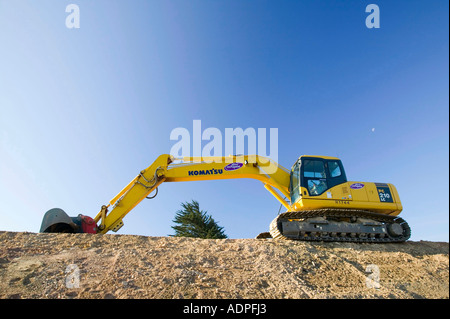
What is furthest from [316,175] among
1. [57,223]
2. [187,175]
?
[57,223]

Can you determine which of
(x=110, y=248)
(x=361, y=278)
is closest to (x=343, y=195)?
(x=361, y=278)

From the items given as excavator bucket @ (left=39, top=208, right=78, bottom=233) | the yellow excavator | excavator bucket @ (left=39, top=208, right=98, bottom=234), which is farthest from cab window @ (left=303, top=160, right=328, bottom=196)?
excavator bucket @ (left=39, top=208, right=78, bottom=233)

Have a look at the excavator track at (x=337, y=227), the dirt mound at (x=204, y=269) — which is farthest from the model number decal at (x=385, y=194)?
the dirt mound at (x=204, y=269)

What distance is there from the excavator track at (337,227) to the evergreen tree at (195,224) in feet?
28.8

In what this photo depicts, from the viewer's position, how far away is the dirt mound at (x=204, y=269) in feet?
16.9

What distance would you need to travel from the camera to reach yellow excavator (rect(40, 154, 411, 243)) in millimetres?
9141

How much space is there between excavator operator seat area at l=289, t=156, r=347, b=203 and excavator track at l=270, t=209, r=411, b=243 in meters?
0.82

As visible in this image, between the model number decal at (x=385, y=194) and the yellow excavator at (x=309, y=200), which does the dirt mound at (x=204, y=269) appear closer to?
the yellow excavator at (x=309, y=200)

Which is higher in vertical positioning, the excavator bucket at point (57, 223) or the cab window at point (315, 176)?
the cab window at point (315, 176)

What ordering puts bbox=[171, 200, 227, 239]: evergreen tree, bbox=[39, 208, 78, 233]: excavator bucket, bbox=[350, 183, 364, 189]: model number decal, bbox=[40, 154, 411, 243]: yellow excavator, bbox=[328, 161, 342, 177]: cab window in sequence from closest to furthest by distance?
1. bbox=[39, 208, 78, 233]: excavator bucket
2. bbox=[40, 154, 411, 243]: yellow excavator
3. bbox=[350, 183, 364, 189]: model number decal
4. bbox=[328, 161, 342, 177]: cab window
5. bbox=[171, 200, 227, 239]: evergreen tree

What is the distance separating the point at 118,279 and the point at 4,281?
222 centimetres

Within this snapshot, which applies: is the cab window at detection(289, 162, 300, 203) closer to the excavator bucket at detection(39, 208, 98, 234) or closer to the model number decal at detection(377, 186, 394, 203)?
the model number decal at detection(377, 186, 394, 203)
